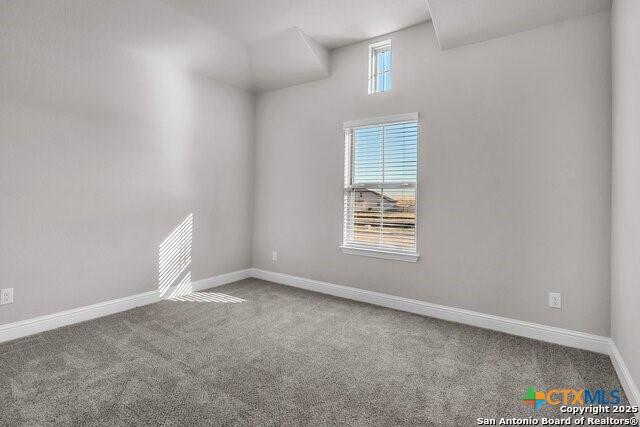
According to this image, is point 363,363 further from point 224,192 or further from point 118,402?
point 224,192

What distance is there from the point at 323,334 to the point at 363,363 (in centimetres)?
56

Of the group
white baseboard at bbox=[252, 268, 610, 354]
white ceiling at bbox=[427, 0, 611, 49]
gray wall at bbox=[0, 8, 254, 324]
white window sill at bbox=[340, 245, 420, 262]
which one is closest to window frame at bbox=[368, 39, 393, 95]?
white ceiling at bbox=[427, 0, 611, 49]

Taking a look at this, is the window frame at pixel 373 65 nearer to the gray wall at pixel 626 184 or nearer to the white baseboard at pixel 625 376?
the gray wall at pixel 626 184

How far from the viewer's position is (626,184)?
78.6 inches

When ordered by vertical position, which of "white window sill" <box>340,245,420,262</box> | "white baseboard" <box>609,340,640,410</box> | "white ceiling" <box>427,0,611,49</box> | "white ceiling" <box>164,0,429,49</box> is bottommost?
"white baseboard" <box>609,340,640,410</box>

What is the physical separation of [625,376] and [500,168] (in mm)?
1667

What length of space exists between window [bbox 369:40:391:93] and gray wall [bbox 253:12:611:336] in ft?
0.35

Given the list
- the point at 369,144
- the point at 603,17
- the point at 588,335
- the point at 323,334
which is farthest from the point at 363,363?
the point at 603,17

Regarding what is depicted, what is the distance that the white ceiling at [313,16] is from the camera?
3037 mm

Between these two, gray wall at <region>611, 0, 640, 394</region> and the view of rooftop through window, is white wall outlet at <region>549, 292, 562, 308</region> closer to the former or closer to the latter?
gray wall at <region>611, 0, 640, 394</region>

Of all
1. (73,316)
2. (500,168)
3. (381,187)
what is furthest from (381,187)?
(73,316)

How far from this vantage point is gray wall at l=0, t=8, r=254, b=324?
101 inches

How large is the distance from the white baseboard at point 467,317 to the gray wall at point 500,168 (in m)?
0.06

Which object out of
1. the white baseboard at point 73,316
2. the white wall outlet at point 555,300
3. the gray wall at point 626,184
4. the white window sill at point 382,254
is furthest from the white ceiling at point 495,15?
the white baseboard at point 73,316
